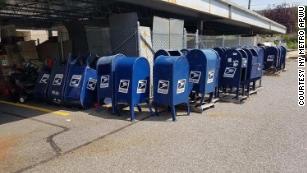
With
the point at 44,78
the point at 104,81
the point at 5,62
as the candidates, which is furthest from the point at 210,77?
the point at 5,62

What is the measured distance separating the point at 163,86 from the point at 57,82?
2.94m

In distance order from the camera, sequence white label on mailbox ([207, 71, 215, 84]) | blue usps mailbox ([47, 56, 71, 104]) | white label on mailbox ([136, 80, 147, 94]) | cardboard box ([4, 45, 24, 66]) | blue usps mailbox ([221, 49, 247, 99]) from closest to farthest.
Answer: white label on mailbox ([136, 80, 147, 94]) < white label on mailbox ([207, 71, 215, 84]) < blue usps mailbox ([47, 56, 71, 104]) < blue usps mailbox ([221, 49, 247, 99]) < cardboard box ([4, 45, 24, 66])

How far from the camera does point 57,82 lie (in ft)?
26.6

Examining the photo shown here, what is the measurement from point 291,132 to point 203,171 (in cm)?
250

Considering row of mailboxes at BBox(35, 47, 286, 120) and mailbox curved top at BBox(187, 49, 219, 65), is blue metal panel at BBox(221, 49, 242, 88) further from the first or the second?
mailbox curved top at BBox(187, 49, 219, 65)

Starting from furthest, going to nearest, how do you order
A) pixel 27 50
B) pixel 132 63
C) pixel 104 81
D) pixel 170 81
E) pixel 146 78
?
pixel 27 50, pixel 104 81, pixel 146 78, pixel 132 63, pixel 170 81

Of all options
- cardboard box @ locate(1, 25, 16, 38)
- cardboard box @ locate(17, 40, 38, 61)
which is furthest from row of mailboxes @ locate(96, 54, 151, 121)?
cardboard box @ locate(1, 25, 16, 38)

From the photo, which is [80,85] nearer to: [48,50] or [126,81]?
[126,81]

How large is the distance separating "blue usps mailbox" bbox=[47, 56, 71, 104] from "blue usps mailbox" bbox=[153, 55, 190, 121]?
2.49 metres

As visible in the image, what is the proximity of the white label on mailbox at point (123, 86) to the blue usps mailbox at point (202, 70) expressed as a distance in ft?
5.67

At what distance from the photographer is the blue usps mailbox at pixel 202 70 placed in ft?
25.0

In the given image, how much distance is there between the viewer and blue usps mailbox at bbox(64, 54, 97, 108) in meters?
7.65

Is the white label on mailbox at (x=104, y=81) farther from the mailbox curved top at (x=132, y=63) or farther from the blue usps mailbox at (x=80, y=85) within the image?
the mailbox curved top at (x=132, y=63)

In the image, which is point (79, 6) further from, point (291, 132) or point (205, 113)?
point (291, 132)
